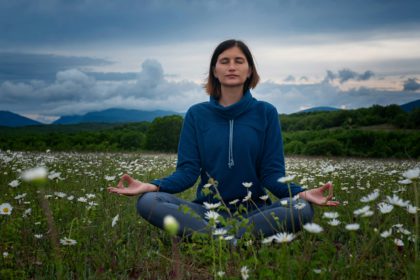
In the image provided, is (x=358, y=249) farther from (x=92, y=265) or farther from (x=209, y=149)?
Result: (x=92, y=265)

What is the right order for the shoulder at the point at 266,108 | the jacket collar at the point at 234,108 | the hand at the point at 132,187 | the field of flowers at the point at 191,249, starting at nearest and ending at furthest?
the field of flowers at the point at 191,249 → the hand at the point at 132,187 → the jacket collar at the point at 234,108 → the shoulder at the point at 266,108

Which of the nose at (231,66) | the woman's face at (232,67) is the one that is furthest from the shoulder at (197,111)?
the nose at (231,66)

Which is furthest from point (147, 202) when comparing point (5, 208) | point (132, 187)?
point (5, 208)

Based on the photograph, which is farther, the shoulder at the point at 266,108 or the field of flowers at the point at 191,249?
the shoulder at the point at 266,108

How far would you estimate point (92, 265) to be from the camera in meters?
3.43

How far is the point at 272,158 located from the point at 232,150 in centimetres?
43

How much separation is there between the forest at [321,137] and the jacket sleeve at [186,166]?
16.6 meters

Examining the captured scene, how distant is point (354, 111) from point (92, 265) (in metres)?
36.0

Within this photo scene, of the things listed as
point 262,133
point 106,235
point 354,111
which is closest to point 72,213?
point 106,235

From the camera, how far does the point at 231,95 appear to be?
465 cm

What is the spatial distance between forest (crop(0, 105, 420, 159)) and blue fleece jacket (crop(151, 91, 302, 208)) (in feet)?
54.8

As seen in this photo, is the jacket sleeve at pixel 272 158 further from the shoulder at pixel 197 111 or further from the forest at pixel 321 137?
the forest at pixel 321 137

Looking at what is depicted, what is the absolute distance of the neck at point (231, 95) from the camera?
15.2 ft

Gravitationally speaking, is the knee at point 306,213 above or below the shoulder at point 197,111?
below
